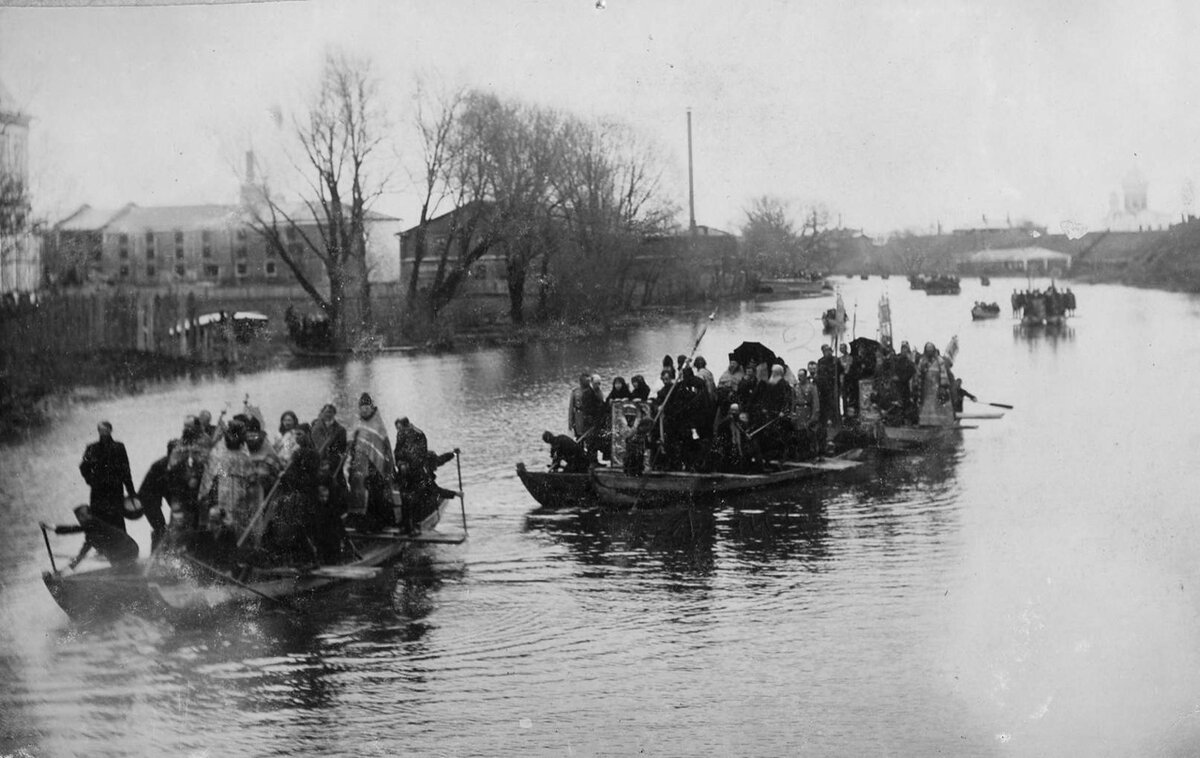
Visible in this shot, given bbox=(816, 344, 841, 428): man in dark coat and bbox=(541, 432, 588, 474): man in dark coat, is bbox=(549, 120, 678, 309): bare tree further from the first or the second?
bbox=(816, 344, 841, 428): man in dark coat

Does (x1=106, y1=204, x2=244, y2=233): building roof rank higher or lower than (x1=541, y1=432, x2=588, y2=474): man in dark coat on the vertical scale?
higher

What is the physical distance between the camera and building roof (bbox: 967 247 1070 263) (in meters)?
5.51

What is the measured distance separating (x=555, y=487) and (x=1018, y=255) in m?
2.62

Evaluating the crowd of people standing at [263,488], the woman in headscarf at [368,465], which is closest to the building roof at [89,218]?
the crowd of people standing at [263,488]

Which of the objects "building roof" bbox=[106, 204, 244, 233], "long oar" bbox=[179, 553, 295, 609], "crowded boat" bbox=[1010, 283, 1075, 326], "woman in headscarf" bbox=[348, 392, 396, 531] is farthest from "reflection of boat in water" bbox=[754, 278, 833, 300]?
"long oar" bbox=[179, 553, 295, 609]

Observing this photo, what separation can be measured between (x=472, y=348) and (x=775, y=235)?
5.25 ft

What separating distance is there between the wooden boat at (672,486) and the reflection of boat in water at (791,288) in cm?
135

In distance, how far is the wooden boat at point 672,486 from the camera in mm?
6902

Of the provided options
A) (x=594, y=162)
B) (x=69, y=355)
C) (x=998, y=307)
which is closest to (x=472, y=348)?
(x=594, y=162)

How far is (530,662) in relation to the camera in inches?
179

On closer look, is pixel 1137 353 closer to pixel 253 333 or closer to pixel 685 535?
pixel 685 535

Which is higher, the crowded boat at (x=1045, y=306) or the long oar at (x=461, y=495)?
the crowded boat at (x=1045, y=306)

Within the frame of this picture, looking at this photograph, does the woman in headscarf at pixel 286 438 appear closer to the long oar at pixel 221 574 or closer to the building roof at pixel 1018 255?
the long oar at pixel 221 574

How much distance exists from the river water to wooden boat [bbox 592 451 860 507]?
323mm
